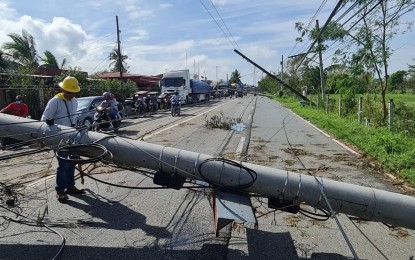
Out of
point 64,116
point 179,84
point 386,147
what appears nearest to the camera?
point 64,116

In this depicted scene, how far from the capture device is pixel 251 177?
4699mm

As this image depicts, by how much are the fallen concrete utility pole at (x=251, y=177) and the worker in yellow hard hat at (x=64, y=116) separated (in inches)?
39.3

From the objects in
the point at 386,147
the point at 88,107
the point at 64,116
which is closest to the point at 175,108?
the point at 88,107

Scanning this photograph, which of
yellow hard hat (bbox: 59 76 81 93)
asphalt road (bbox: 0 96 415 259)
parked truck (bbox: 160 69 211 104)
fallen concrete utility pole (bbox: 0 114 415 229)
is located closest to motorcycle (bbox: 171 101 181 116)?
parked truck (bbox: 160 69 211 104)

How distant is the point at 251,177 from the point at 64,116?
3.46m

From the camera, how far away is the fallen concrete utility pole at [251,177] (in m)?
4.43

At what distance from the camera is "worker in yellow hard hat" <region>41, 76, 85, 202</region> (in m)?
6.25

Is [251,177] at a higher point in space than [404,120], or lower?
higher

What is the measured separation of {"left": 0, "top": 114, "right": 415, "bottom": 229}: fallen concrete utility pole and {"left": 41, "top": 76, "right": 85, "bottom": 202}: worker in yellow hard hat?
999 mm

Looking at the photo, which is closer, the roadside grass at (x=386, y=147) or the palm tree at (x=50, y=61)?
the roadside grass at (x=386, y=147)

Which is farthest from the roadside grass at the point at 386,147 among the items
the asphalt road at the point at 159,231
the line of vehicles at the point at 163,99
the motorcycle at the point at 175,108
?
the motorcycle at the point at 175,108

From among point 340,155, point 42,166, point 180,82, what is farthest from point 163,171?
point 180,82

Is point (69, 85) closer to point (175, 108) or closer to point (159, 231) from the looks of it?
point (159, 231)

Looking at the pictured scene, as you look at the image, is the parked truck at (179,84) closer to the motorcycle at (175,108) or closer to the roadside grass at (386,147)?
the motorcycle at (175,108)
